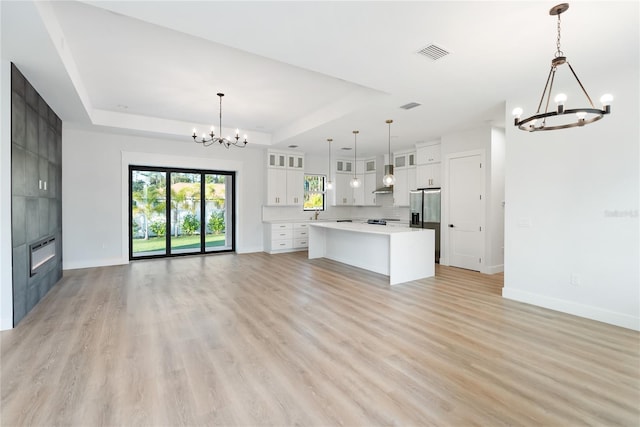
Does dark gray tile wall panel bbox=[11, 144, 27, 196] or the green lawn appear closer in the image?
dark gray tile wall panel bbox=[11, 144, 27, 196]

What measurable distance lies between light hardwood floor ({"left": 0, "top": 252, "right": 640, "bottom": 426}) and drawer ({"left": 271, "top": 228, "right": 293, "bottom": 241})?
3707mm

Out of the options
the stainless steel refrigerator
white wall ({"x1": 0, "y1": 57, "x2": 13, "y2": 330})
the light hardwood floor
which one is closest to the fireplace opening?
the light hardwood floor

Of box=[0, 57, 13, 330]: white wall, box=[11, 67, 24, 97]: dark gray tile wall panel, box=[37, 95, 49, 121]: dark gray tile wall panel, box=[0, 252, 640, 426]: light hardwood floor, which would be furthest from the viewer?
box=[37, 95, 49, 121]: dark gray tile wall panel

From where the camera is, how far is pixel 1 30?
265cm

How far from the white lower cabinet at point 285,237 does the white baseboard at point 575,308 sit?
5411 millimetres

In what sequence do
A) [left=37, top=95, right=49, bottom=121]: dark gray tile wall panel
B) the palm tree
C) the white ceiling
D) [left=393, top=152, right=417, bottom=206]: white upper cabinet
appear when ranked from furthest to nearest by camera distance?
1. [left=393, top=152, right=417, bottom=206]: white upper cabinet
2. the palm tree
3. [left=37, top=95, right=49, bottom=121]: dark gray tile wall panel
4. the white ceiling

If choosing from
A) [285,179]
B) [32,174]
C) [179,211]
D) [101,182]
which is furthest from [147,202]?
[285,179]

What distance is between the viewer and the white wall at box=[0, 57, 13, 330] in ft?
10.4

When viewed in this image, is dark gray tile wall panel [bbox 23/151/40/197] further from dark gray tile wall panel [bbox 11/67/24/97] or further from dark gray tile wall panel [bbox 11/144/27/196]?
dark gray tile wall panel [bbox 11/67/24/97]

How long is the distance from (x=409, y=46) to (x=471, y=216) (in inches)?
169

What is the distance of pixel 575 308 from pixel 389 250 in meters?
2.56

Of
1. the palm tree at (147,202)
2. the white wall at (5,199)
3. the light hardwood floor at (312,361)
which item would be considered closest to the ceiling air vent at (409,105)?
the light hardwood floor at (312,361)

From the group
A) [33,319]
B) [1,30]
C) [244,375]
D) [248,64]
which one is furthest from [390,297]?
[1,30]

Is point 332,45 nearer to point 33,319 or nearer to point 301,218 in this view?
point 33,319
